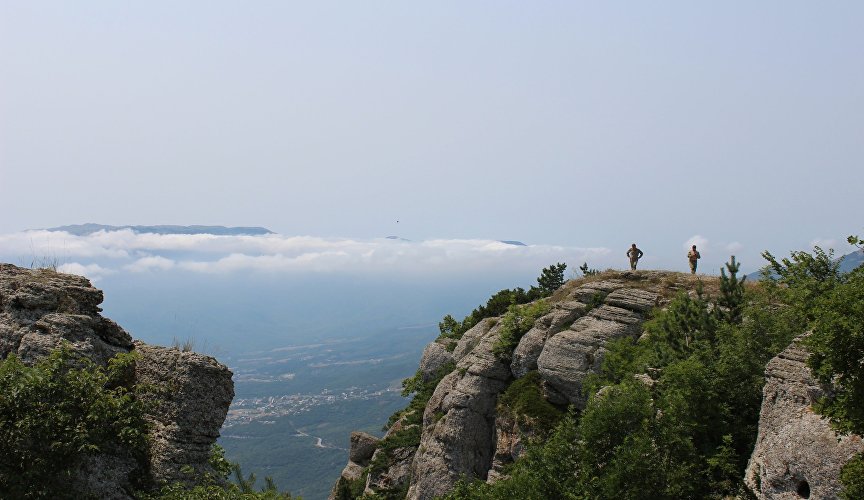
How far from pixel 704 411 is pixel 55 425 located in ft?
68.9

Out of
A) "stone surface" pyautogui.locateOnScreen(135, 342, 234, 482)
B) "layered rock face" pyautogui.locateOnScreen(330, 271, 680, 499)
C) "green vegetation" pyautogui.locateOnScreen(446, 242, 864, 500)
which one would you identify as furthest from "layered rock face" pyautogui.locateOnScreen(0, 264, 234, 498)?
"layered rock face" pyautogui.locateOnScreen(330, 271, 680, 499)

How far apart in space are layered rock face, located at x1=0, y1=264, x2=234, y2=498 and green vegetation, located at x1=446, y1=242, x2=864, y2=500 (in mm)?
11474

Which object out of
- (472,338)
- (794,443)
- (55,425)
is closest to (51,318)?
(55,425)

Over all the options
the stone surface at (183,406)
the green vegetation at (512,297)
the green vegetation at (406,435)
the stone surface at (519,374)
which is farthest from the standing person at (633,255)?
the stone surface at (183,406)

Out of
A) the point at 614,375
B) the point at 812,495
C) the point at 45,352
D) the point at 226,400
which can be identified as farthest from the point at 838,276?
the point at 45,352

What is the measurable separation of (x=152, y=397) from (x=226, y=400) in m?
2.02

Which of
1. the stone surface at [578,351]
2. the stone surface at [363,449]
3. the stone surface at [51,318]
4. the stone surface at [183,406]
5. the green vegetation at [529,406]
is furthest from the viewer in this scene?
the stone surface at [363,449]

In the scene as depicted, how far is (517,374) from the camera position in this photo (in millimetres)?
39062

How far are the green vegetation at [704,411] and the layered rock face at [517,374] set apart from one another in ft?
26.5

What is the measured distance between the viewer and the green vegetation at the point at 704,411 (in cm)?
1681

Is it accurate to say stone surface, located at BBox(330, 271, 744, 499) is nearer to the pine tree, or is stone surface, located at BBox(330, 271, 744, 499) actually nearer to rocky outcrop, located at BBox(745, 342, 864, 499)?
the pine tree

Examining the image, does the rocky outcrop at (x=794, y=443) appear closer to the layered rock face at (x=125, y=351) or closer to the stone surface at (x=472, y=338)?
the layered rock face at (x=125, y=351)

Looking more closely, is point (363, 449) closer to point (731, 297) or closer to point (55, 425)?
point (731, 297)

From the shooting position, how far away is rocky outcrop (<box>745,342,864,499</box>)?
16.7 meters
